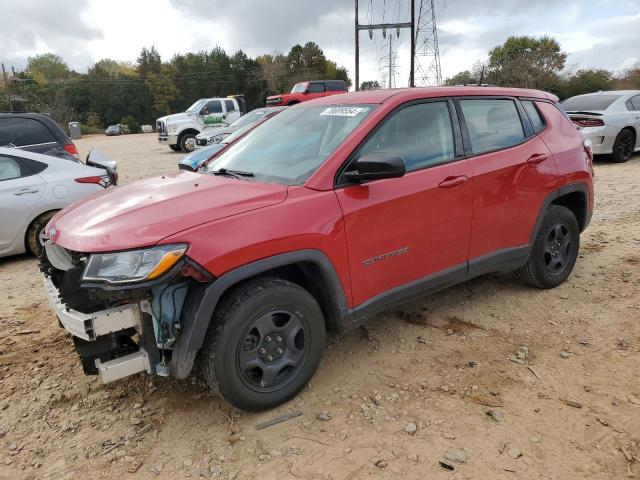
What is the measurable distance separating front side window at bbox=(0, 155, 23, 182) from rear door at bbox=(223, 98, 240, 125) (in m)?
15.0

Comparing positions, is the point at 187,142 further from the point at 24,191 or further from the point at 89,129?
the point at 89,129

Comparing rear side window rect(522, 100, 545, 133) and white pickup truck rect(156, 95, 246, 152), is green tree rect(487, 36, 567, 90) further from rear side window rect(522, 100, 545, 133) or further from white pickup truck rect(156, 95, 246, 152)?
rear side window rect(522, 100, 545, 133)

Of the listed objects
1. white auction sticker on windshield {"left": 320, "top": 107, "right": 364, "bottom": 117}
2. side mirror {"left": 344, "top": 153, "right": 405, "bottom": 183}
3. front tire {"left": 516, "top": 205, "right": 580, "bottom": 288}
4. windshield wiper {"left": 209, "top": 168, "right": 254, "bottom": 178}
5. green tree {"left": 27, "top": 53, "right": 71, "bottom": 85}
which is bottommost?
front tire {"left": 516, "top": 205, "right": 580, "bottom": 288}

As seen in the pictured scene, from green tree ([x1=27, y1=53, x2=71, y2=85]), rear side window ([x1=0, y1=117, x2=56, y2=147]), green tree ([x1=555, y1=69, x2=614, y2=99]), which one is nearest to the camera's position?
rear side window ([x1=0, y1=117, x2=56, y2=147])

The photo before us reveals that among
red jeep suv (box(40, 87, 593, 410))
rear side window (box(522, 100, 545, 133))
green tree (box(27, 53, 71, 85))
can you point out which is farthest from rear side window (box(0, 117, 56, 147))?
green tree (box(27, 53, 71, 85))

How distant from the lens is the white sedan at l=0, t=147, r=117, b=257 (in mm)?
5598

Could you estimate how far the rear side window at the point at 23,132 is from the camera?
7.39 metres

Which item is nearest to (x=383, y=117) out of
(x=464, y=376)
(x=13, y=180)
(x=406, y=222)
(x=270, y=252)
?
(x=406, y=222)

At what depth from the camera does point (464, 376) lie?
3133mm

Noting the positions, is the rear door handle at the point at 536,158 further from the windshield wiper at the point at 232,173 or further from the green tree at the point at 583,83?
the green tree at the point at 583,83

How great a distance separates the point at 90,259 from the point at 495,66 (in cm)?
4332

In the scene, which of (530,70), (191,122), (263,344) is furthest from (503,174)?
(530,70)

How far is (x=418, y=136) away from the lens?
338 cm

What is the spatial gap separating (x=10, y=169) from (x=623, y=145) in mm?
11426
